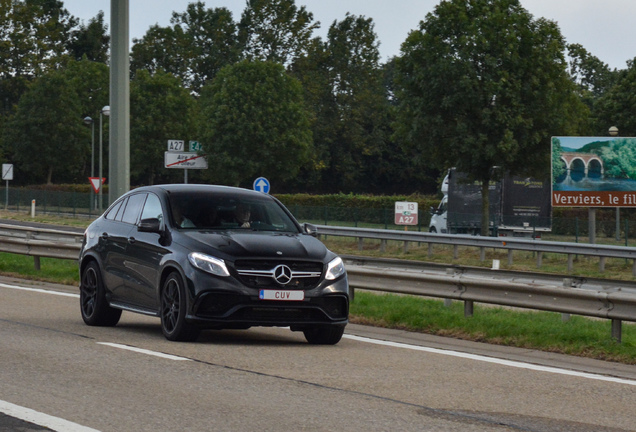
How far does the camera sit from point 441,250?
35344 mm

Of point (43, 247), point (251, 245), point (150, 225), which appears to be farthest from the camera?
point (43, 247)

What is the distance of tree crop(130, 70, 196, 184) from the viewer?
80500mm

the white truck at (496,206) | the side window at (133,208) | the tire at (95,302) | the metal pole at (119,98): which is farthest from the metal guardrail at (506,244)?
the tire at (95,302)

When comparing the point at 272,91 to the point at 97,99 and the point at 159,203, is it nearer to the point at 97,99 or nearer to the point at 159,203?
the point at 97,99

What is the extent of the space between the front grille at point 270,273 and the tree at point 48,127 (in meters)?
76.5

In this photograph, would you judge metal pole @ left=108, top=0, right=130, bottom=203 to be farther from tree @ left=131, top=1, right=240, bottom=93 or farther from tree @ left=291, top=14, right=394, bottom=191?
tree @ left=131, top=1, right=240, bottom=93

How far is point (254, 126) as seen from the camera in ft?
239

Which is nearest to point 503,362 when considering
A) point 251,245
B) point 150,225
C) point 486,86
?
point 251,245

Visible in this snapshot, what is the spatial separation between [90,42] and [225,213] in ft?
336

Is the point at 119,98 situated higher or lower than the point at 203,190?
higher

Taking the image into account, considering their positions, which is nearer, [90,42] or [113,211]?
[113,211]

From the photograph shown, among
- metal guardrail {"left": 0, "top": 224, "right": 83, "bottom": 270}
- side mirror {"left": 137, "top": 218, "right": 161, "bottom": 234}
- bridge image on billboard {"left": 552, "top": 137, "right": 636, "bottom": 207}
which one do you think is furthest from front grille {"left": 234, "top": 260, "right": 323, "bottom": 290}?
bridge image on billboard {"left": 552, "top": 137, "right": 636, "bottom": 207}

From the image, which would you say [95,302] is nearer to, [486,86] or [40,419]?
[40,419]

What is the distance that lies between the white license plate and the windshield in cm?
Result: 111
